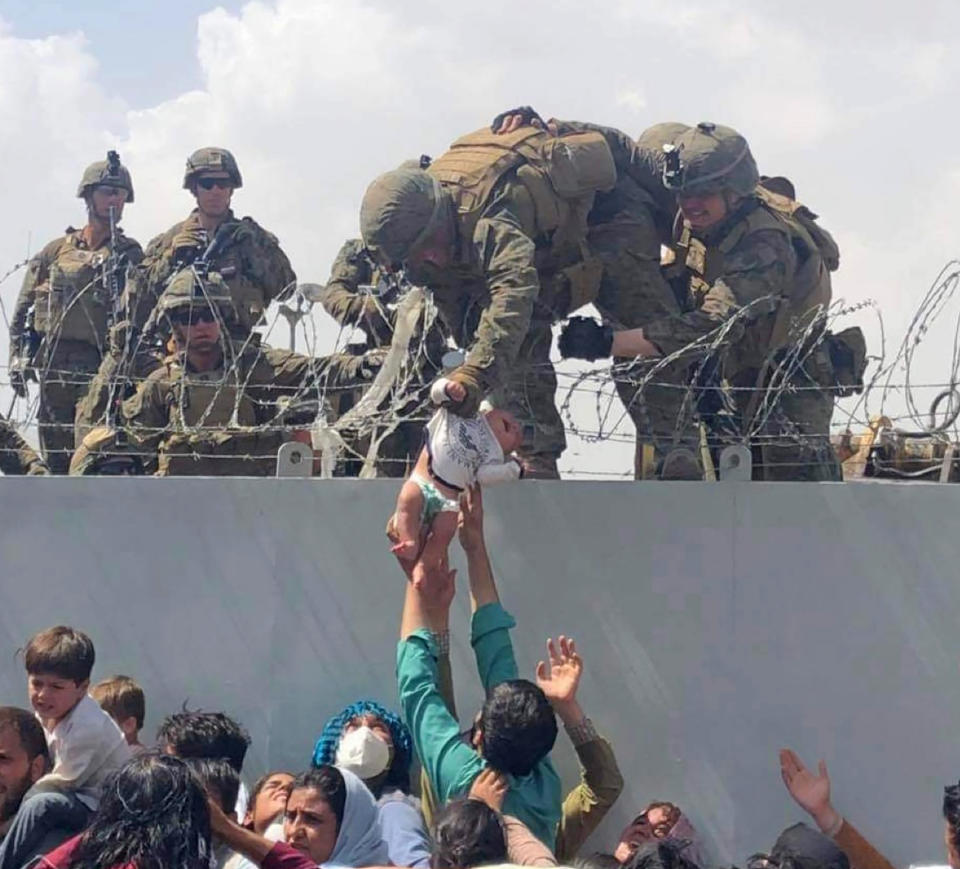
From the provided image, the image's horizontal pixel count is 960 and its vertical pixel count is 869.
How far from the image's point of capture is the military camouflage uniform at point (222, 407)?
6.45 metres

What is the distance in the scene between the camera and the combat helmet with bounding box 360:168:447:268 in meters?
5.93

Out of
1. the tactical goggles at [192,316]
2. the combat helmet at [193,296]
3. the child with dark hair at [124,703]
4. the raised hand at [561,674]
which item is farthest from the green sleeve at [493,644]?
the tactical goggles at [192,316]

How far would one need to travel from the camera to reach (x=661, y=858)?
2957mm

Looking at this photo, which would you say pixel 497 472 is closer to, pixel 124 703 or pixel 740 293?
pixel 124 703

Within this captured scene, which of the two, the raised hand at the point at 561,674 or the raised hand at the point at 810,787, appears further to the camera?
the raised hand at the point at 810,787

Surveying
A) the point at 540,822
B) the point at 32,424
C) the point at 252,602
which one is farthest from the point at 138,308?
the point at 540,822

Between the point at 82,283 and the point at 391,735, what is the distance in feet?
16.4

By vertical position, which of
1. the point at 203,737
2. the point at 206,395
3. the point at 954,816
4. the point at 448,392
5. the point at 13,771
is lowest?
the point at 954,816

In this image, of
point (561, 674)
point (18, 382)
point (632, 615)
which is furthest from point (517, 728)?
point (18, 382)

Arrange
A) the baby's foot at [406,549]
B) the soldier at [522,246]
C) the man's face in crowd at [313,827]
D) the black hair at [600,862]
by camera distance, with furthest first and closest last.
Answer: the soldier at [522,246] < the baby's foot at [406,549] < the black hair at [600,862] < the man's face in crowd at [313,827]

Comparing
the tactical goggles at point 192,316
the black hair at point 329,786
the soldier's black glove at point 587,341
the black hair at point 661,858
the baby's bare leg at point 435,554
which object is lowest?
the black hair at point 661,858

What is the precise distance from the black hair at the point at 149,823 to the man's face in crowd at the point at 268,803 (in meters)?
1.74

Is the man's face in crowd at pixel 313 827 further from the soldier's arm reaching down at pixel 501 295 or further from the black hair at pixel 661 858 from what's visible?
the soldier's arm reaching down at pixel 501 295

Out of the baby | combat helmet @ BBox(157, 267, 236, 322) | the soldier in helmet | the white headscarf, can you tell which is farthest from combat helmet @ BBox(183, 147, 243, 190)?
the white headscarf
